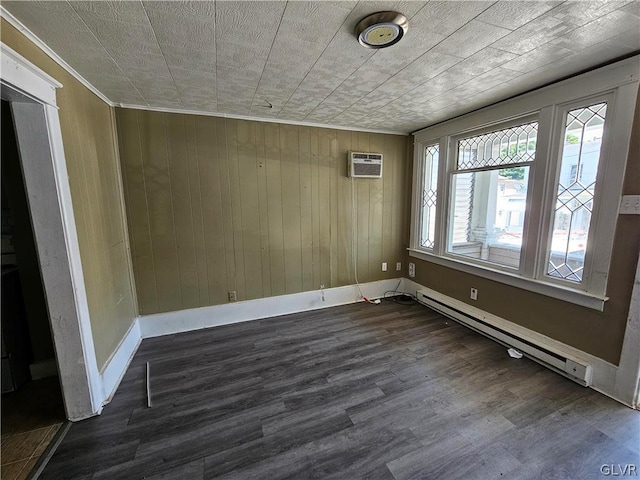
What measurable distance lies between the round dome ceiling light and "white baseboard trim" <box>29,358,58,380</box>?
326 centimetres

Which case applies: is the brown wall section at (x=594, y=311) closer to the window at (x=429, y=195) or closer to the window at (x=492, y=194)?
the window at (x=492, y=194)

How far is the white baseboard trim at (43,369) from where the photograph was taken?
213 centimetres

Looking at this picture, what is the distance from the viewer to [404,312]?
133 inches

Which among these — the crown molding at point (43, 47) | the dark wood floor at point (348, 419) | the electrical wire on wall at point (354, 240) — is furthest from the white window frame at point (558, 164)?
the crown molding at point (43, 47)

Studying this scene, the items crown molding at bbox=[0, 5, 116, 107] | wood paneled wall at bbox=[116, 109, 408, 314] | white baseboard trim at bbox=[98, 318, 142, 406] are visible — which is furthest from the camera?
wood paneled wall at bbox=[116, 109, 408, 314]

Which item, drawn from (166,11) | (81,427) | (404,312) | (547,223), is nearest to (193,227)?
(81,427)

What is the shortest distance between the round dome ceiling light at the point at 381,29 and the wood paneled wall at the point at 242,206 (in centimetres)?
177

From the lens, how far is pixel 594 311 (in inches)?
77.9

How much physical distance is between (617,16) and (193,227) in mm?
3386

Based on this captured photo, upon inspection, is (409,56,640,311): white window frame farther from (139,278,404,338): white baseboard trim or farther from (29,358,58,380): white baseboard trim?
(29,358,58,380): white baseboard trim

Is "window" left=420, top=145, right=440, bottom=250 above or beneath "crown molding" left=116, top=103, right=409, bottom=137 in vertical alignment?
beneath

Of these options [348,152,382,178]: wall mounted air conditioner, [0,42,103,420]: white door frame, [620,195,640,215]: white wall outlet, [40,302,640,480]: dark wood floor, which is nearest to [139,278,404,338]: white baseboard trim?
[40,302,640,480]: dark wood floor

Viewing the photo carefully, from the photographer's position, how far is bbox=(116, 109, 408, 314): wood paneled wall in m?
2.69

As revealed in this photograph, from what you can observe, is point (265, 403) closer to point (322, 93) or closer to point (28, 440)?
point (28, 440)
